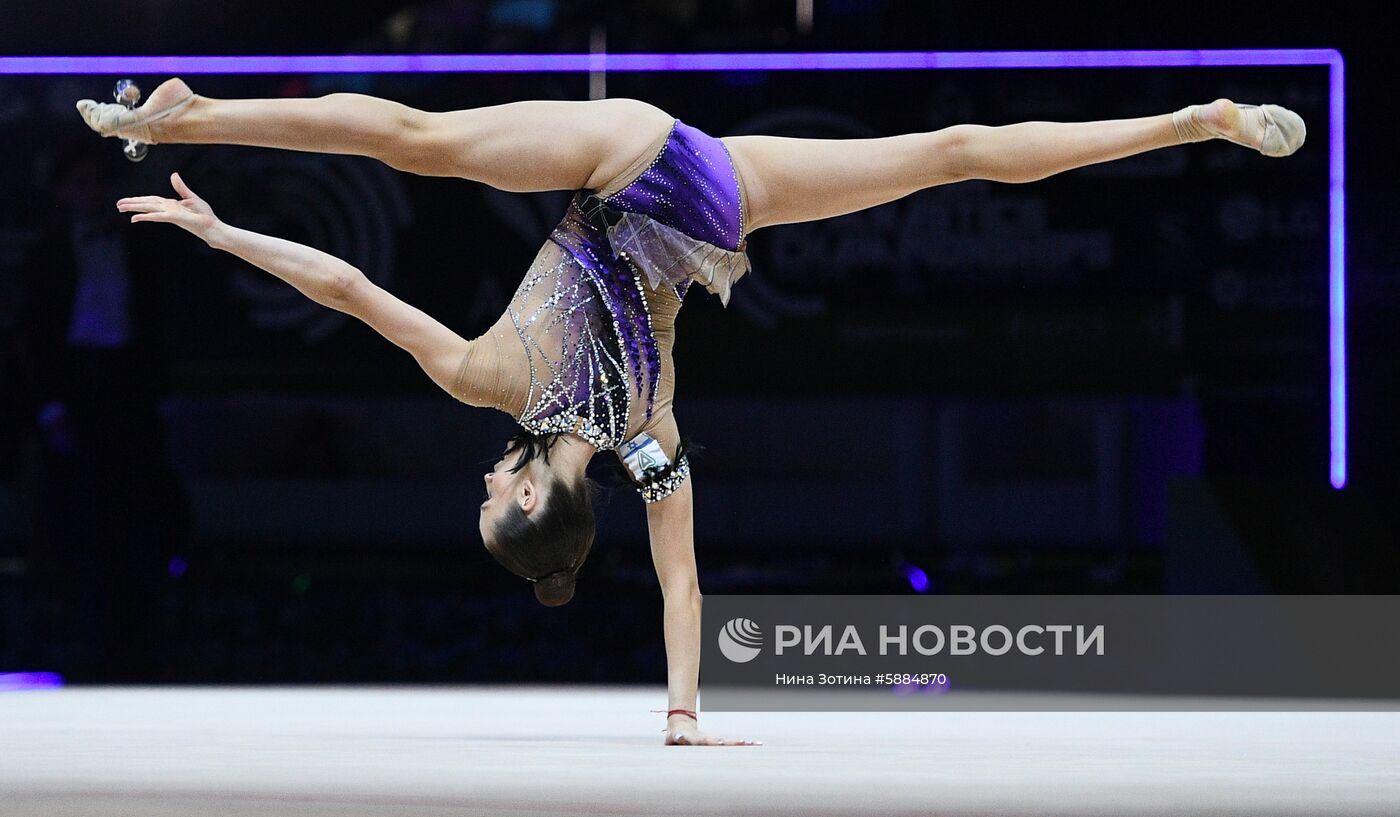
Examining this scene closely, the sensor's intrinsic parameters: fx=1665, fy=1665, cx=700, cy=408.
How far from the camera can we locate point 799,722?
3965 mm

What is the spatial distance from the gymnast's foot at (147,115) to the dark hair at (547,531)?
2.89 ft

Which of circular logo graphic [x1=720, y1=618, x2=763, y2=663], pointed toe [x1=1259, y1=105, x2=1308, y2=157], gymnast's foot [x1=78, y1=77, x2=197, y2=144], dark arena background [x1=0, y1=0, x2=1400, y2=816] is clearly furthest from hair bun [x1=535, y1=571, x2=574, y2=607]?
dark arena background [x1=0, y1=0, x2=1400, y2=816]

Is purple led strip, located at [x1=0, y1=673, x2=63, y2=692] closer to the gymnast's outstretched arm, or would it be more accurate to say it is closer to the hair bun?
the hair bun

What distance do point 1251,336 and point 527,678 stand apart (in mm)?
Result: 2522

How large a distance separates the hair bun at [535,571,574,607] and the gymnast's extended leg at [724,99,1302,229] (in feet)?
2.60

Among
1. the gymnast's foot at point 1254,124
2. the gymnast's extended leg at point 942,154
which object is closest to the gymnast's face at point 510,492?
the gymnast's extended leg at point 942,154

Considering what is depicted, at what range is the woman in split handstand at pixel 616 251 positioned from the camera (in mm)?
3016

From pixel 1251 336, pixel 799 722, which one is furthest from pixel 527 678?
pixel 1251 336

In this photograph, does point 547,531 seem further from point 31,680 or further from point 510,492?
point 31,680

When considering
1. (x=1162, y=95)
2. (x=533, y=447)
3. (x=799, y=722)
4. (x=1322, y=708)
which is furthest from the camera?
(x=1162, y=95)

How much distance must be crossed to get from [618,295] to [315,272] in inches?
23.5

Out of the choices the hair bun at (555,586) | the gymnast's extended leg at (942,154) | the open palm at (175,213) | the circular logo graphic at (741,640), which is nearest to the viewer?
the open palm at (175,213)

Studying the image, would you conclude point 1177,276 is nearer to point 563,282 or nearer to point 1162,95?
point 1162,95

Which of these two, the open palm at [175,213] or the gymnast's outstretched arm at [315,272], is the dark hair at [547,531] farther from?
the open palm at [175,213]
